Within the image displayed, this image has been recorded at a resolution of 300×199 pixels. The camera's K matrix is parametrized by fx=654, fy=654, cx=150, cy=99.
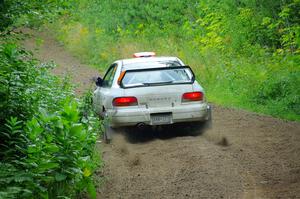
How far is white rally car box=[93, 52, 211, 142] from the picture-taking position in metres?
12.3

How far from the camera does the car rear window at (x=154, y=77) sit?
12695 mm

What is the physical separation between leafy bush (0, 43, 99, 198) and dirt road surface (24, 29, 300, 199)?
121cm

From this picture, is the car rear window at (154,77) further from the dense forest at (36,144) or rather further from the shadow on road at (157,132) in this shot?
the dense forest at (36,144)

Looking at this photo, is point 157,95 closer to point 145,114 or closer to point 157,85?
point 157,85

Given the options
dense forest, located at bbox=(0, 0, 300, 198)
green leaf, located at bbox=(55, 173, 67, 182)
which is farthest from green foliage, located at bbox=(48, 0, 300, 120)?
green leaf, located at bbox=(55, 173, 67, 182)

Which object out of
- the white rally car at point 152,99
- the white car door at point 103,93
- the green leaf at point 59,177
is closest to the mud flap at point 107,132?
the white rally car at point 152,99

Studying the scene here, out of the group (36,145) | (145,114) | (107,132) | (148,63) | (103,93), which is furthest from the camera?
(148,63)

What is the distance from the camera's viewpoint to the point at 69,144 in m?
7.50

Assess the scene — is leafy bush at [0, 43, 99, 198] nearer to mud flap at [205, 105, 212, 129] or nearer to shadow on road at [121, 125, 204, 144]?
shadow on road at [121, 125, 204, 144]

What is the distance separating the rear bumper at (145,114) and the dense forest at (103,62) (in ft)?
2.24

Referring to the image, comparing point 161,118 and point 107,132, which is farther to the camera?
point 107,132

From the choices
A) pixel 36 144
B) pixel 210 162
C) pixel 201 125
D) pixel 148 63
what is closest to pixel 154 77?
pixel 148 63

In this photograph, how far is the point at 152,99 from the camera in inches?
486

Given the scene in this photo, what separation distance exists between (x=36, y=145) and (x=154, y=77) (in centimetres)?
608
